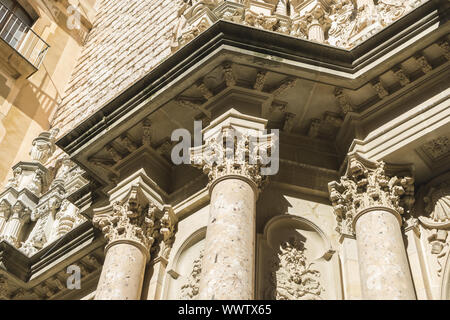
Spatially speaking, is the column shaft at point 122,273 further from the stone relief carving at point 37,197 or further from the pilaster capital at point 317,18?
the pilaster capital at point 317,18

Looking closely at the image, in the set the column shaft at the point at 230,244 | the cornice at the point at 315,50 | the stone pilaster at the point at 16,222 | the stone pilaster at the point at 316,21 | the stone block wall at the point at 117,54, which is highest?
the stone block wall at the point at 117,54

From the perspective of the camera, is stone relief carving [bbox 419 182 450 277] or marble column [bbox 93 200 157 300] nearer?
stone relief carving [bbox 419 182 450 277]

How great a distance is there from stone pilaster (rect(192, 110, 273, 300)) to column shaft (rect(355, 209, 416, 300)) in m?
1.16

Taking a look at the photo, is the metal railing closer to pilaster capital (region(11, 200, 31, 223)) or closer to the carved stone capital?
the carved stone capital

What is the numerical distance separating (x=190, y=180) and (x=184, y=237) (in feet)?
2.67

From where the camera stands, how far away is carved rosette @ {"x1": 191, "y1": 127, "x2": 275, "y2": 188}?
25.4ft

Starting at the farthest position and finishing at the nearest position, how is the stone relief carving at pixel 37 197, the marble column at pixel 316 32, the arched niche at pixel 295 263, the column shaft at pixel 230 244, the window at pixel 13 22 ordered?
the window at pixel 13 22
the stone relief carving at pixel 37 197
the marble column at pixel 316 32
the arched niche at pixel 295 263
the column shaft at pixel 230 244

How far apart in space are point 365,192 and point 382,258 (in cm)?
106

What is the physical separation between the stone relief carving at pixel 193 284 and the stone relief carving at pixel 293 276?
0.88 m

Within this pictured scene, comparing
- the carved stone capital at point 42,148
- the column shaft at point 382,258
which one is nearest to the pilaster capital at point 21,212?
the carved stone capital at point 42,148

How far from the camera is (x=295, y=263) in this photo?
312 inches

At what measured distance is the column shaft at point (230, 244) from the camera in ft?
21.5

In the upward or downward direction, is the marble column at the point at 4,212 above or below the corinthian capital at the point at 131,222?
above

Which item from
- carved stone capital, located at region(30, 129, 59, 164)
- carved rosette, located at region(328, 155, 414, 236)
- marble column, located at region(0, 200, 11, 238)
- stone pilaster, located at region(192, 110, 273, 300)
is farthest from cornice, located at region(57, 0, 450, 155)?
carved stone capital, located at region(30, 129, 59, 164)
